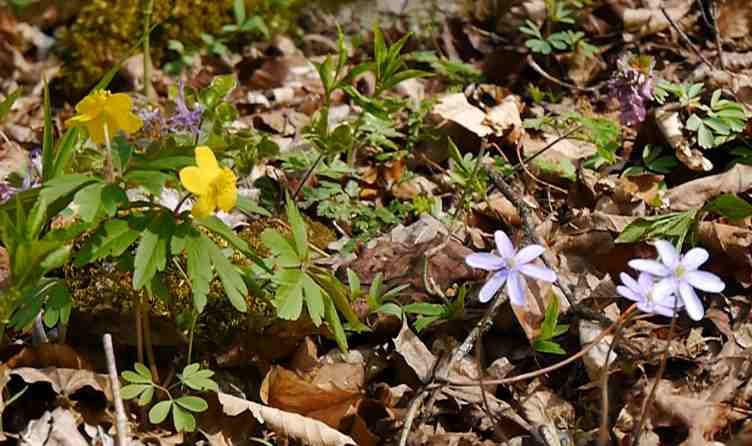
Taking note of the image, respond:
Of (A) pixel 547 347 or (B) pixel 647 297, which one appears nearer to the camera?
(B) pixel 647 297

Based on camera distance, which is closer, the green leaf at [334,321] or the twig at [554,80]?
the green leaf at [334,321]

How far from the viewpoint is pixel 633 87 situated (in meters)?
2.85

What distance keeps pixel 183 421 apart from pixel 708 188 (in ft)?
5.52

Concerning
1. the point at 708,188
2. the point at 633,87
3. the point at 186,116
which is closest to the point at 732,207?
the point at 708,188

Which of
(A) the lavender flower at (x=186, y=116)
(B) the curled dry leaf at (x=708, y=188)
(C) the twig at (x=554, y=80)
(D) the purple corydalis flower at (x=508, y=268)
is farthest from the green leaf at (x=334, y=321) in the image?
(C) the twig at (x=554, y=80)

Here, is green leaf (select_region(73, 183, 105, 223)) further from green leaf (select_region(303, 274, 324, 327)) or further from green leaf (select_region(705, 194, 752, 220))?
green leaf (select_region(705, 194, 752, 220))

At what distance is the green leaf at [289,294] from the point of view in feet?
6.37

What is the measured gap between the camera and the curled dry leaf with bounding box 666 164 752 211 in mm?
2748

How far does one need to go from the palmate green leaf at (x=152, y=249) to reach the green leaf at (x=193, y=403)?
31 cm

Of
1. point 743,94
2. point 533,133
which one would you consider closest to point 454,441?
point 533,133

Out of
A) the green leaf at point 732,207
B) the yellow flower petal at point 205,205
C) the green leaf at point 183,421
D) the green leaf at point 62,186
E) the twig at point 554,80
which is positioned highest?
the green leaf at point 62,186

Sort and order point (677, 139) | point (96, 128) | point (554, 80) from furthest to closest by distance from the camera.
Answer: point (554, 80) < point (677, 139) < point (96, 128)

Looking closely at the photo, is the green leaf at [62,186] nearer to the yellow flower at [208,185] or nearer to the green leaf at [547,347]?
the yellow flower at [208,185]

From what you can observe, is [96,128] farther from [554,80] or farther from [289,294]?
[554,80]
